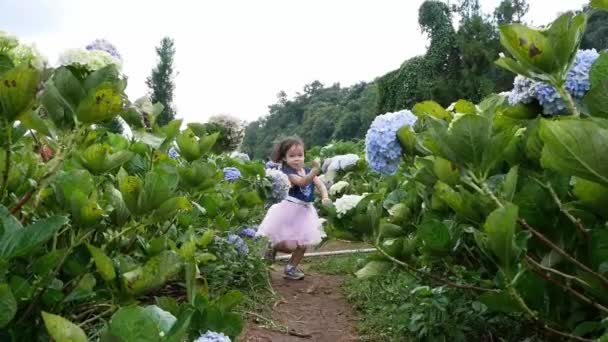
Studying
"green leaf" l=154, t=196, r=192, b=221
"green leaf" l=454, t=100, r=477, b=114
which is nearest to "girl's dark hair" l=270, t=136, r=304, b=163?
"green leaf" l=454, t=100, r=477, b=114

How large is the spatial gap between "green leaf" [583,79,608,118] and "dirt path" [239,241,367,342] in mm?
1760

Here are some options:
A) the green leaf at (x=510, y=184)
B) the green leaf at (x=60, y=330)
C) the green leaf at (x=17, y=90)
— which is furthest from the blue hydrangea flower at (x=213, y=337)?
the green leaf at (x=510, y=184)

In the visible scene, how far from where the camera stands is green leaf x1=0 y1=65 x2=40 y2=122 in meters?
0.82

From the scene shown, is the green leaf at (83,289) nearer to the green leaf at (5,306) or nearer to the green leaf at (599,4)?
the green leaf at (5,306)

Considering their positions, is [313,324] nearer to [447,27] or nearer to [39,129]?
[39,129]

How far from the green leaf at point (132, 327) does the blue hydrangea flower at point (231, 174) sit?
350 centimetres

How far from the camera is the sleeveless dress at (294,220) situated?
4.22 m

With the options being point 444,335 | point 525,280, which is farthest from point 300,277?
point 525,280

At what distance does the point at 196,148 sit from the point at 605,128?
1.30 m

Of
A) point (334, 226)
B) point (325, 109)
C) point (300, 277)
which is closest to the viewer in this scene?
point (334, 226)

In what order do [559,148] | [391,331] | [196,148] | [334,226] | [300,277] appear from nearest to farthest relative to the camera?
[559,148] < [334,226] < [196,148] < [391,331] < [300,277]

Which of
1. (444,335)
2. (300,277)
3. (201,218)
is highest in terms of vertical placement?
(201,218)

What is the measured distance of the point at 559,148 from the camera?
81 centimetres

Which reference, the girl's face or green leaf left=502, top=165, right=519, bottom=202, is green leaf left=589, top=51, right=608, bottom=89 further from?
the girl's face
